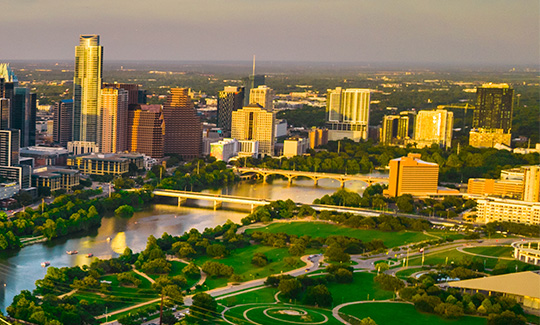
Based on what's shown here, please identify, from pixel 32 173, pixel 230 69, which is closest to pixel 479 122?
pixel 32 173

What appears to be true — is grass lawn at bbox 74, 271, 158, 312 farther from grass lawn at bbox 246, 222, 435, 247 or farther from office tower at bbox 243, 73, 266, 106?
office tower at bbox 243, 73, 266, 106

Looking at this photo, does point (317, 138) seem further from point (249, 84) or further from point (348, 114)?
point (249, 84)

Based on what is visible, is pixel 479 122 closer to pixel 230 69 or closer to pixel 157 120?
pixel 157 120

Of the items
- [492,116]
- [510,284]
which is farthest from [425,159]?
[510,284]

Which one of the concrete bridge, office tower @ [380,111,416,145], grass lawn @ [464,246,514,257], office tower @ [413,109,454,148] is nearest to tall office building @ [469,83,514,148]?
office tower @ [413,109,454,148]

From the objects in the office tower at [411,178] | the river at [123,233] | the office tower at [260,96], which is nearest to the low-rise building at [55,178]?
the river at [123,233]

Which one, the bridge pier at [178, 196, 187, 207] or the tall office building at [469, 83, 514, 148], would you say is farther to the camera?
the tall office building at [469, 83, 514, 148]
